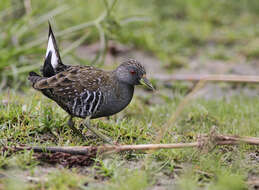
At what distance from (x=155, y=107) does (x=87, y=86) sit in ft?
7.63

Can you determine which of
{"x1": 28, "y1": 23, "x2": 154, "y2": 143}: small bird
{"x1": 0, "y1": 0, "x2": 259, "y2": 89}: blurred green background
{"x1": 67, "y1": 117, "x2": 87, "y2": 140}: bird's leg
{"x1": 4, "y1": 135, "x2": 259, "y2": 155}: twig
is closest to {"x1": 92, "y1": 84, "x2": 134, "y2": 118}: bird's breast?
{"x1": 28, "y1": 23, "x2": 154, "y2": 143}: small bird

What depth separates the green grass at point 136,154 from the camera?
11.4 ft

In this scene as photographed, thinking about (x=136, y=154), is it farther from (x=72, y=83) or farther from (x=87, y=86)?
(x=72, y=83)

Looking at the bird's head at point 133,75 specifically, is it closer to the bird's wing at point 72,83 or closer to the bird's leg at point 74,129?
the bird's wing at point 72,83

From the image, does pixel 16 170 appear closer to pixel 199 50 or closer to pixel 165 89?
pixel 165 89

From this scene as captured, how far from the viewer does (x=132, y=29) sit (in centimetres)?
996

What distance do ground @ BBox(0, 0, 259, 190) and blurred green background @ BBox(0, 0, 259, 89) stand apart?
3cm

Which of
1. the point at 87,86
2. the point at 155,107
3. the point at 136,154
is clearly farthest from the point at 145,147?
the point at 155,107

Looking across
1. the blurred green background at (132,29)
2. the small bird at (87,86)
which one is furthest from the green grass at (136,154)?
the blurred green background at (132,29)

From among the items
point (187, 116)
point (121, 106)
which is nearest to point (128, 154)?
point (121, 106)

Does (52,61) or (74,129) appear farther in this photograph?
(52,61)

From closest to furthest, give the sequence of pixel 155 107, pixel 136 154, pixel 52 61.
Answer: pixel 136 154 < pixel 52 61 < pixel 155 107

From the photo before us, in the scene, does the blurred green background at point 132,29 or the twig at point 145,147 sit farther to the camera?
the blurred green background at point 132,29

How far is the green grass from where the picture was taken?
11.4 feet
